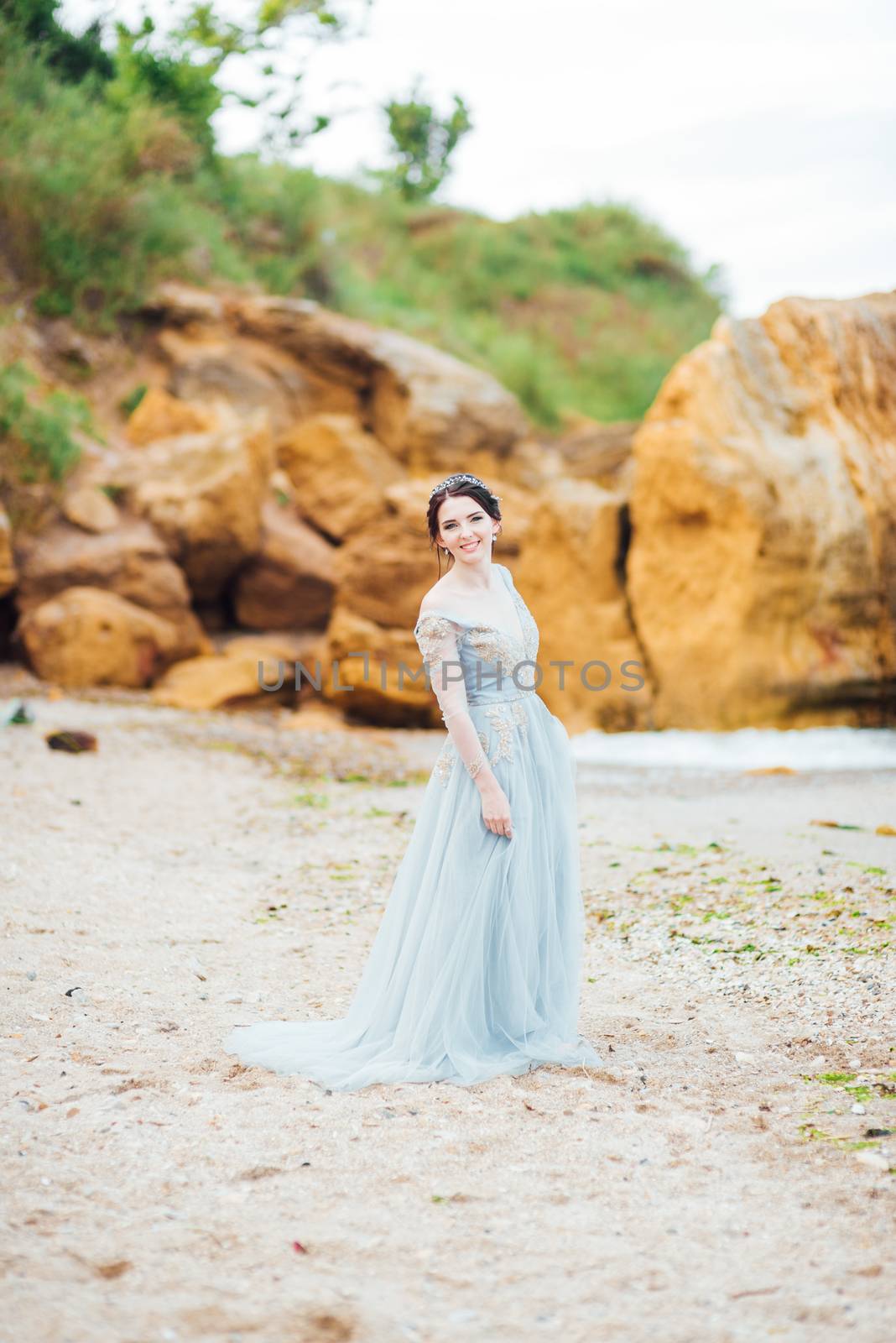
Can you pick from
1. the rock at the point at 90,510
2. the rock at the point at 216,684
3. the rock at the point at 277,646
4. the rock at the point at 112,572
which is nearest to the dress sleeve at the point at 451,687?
the rock at the point at 216,684

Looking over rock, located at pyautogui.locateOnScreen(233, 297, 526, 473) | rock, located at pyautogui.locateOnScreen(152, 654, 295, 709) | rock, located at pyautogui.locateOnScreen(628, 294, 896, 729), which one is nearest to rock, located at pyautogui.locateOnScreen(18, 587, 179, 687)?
rock, located at pyautogui.locateOnScreen(152, 654, 295, 709)

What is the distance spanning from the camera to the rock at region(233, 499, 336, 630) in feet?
44.8

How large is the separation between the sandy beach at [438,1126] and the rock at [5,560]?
222 inches

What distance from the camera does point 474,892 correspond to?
11.4 ft

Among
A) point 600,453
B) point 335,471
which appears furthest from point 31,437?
point 600,453

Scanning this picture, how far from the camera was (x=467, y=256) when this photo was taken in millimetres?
25719

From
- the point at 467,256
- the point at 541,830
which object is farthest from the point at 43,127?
the point at 541,830

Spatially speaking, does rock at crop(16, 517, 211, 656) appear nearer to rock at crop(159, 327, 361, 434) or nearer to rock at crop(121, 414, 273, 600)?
rock at crop(121, 414, 273, 600)

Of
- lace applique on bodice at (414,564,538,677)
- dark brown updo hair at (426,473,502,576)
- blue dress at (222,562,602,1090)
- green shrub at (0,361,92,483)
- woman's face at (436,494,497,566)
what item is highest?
green shrub at (0,361,92,483)

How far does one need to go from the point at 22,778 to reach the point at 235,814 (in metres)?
1.37

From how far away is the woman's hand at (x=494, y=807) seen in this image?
11.2 feet

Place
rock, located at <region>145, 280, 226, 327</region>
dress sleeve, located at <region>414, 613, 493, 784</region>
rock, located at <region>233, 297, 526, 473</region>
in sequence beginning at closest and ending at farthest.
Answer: dress sleeve, located at <region>414, 613, 493, 784</region> < rock, located at <region>145, 280, 226, 327</region> < rock, located at <region>233, 297, 526, 473</region>

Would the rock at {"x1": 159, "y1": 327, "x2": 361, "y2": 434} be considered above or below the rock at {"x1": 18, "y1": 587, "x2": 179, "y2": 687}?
above

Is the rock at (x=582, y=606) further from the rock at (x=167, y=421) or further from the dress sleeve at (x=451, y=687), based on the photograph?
the dress sleeve at (x=451, y=687)
